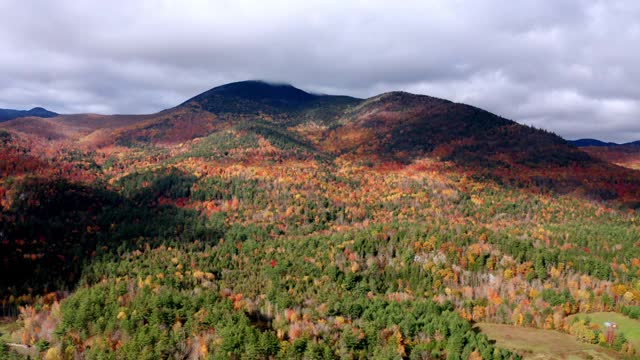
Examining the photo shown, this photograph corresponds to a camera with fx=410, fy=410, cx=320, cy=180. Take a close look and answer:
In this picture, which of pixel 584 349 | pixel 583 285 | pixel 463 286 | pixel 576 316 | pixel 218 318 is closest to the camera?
pixel 584 349

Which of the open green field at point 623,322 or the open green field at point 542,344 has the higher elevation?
the open green field at point 623,322

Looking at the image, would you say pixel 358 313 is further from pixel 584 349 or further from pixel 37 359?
pixel 37 359

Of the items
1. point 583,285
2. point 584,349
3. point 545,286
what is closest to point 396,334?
point 584,349

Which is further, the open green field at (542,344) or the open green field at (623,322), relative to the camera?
the open green field at (623,322)

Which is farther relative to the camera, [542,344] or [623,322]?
[623,322]

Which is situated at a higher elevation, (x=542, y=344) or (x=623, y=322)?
(x=623, y=322)
